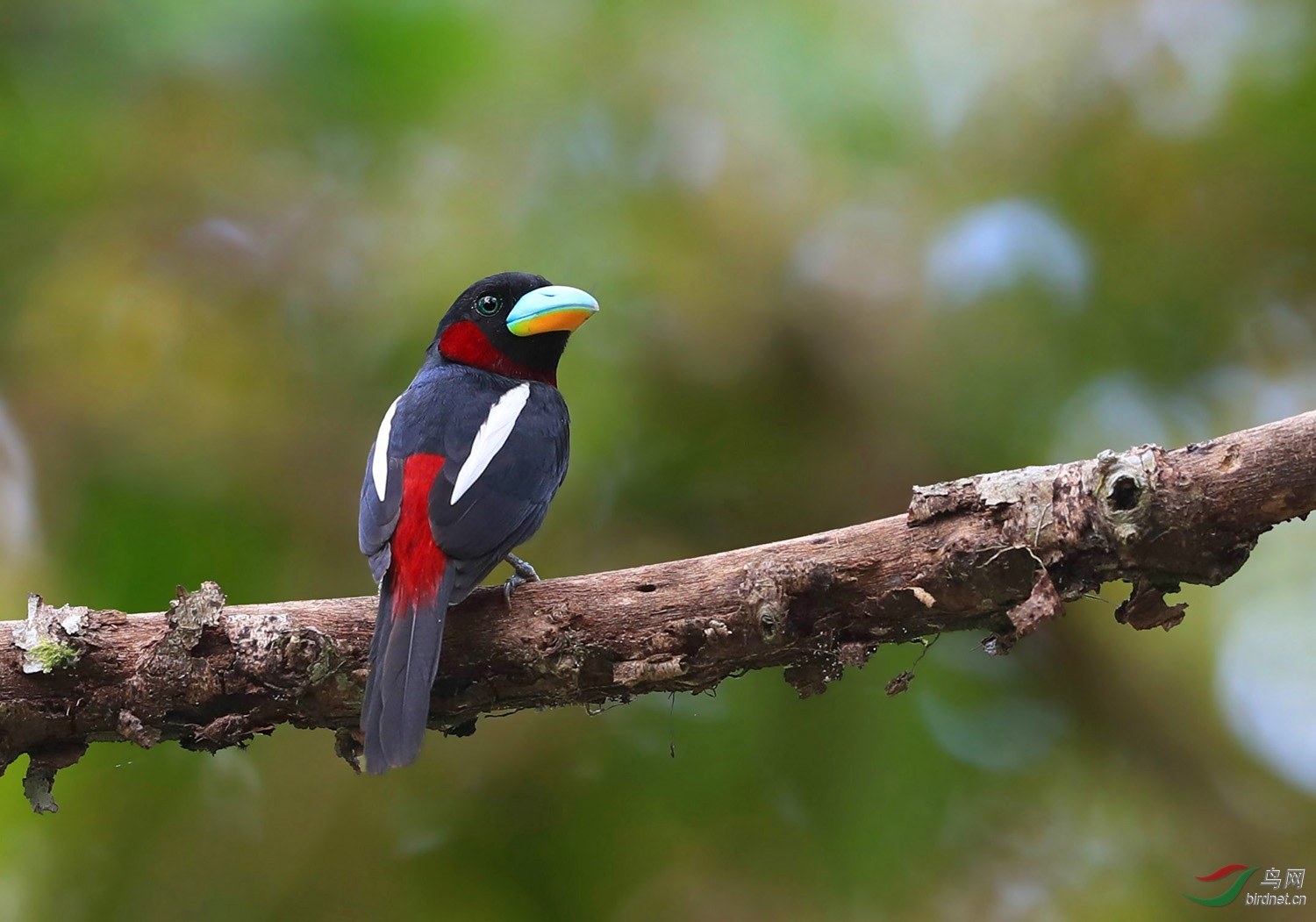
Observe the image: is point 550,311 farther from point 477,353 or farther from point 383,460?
point 383,460

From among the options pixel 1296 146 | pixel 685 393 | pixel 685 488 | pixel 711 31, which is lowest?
pixel 685 488

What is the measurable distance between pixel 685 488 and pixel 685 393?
368mm

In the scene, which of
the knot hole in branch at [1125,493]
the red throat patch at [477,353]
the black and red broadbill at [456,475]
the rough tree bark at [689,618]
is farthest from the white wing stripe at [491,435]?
the knot hole in branch at [1125,493]

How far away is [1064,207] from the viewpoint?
4.48 m

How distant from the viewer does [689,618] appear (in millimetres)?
2293

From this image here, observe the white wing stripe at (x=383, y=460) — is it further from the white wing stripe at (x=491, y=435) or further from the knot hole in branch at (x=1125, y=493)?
the knot hole in branch at (x=1125, y=493)

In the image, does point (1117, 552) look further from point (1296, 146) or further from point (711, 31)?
point (711, 31)

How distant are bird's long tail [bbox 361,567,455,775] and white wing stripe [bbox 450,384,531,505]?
1.22 ft

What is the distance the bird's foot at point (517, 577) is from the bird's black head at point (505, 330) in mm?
779

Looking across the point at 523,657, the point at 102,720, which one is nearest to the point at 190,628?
the point at 102,720

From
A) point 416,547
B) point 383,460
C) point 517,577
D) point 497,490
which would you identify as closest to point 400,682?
point 416,547

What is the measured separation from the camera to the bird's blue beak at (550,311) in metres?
3.32

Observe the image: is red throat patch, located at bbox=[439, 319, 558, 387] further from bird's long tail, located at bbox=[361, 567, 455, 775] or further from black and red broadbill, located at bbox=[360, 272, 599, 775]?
bird's long tail, located at bbox=[361, 567, 455, 775]

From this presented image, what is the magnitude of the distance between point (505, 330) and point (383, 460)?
75 cm
